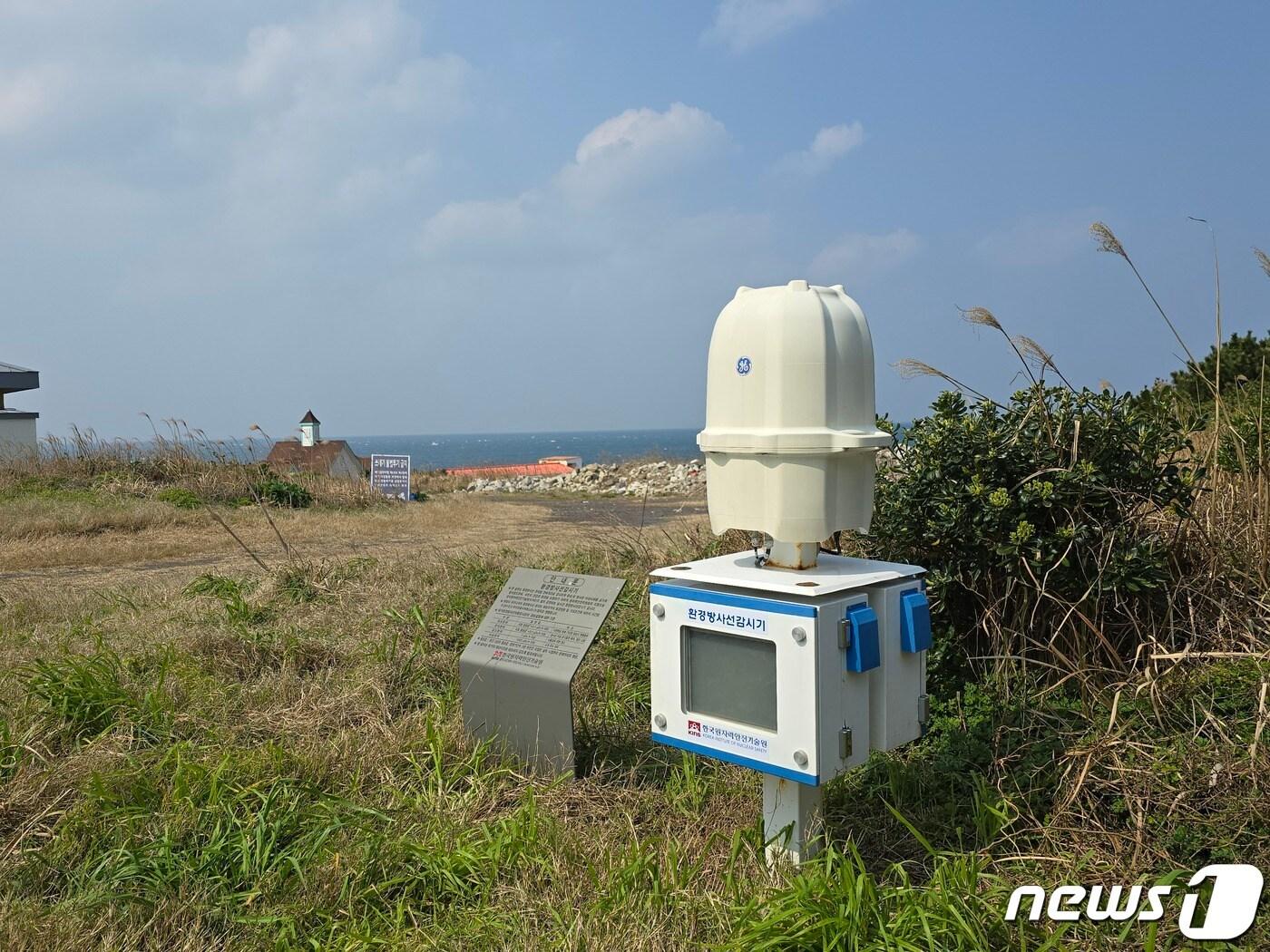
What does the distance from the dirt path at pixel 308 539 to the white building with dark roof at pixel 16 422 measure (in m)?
7.26

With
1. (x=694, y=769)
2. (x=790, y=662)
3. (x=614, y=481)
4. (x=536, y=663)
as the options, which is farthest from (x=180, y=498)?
(x=790, y=662)

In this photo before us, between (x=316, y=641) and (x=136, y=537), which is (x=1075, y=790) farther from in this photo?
(x=136, y=537)

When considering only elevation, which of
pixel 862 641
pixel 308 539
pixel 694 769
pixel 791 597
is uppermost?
pixel 791 597

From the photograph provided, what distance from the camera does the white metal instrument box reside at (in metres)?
2.68

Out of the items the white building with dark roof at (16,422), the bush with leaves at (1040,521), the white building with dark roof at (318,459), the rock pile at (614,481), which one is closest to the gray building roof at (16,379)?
the white building with dark roof at (16,422)

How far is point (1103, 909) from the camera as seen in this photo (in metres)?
2.75

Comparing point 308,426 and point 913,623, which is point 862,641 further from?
point 308,426

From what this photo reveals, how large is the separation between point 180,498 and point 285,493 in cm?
146

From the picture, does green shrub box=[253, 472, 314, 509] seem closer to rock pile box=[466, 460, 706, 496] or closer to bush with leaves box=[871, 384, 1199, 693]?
rock pile box=[466, 460, 706, 496]

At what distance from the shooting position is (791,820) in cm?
292

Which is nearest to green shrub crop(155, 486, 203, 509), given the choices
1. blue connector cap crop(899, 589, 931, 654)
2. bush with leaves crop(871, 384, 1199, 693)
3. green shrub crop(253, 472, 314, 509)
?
green shrub crop(253, 472, 314, 509)

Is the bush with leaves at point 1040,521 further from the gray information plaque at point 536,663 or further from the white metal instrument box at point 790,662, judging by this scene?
the gray information plaque at point 536,663

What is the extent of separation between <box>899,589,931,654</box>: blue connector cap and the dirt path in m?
3.95

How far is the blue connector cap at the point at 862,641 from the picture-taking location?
273 centimetres
